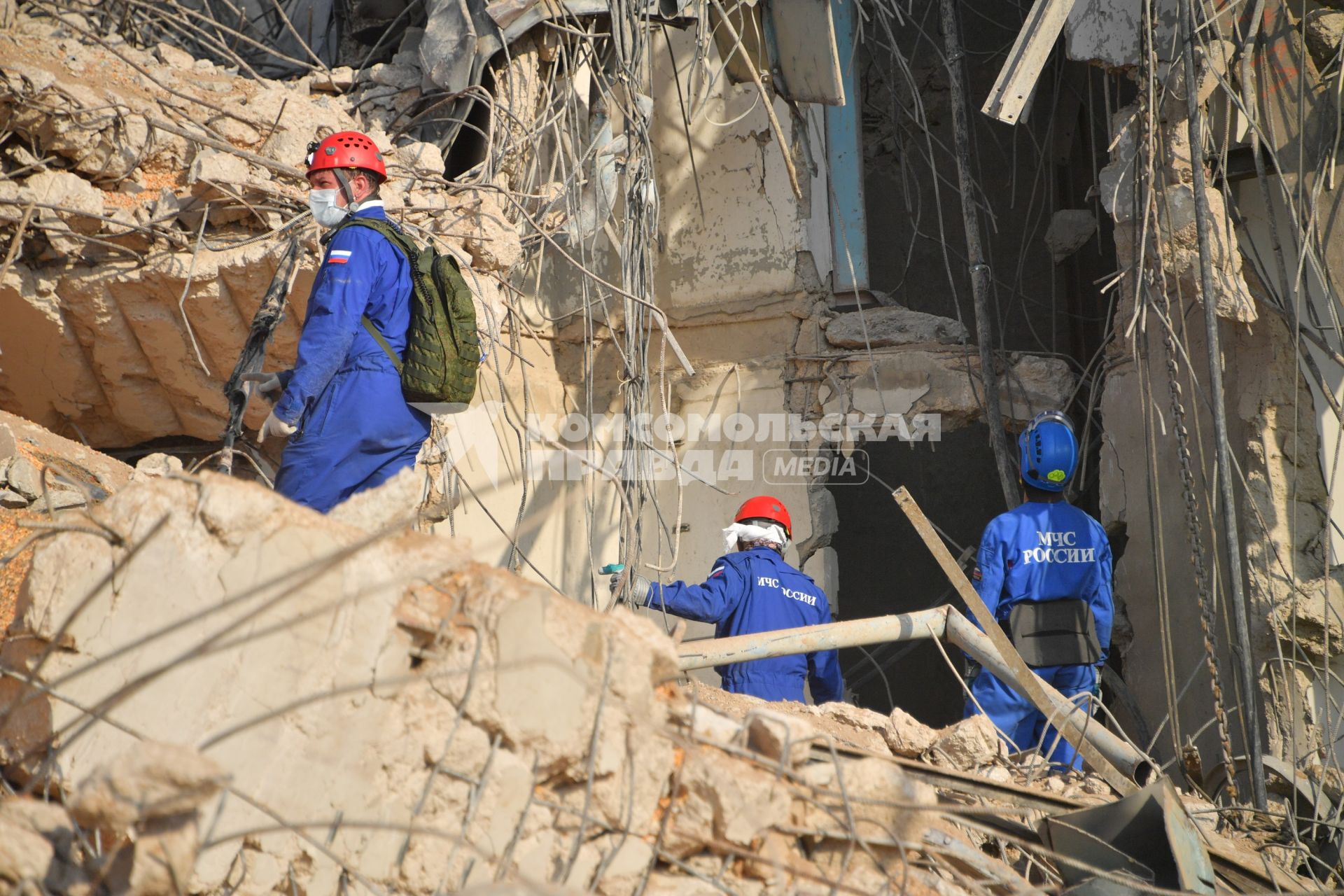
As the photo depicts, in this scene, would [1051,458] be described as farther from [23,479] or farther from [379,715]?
[23,479]

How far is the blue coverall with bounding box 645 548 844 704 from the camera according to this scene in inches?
181

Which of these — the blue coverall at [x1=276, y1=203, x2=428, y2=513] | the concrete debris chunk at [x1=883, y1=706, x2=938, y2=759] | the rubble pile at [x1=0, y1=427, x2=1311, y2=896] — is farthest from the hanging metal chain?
the blue coverall at [x1=276, y1=203, x2=428, y2=513]

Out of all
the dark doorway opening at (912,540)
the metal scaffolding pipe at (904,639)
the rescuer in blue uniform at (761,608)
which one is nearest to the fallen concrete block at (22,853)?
the metal scaffolding pipe at (904,639)

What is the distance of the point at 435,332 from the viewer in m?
3.62

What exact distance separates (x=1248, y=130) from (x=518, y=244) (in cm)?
323

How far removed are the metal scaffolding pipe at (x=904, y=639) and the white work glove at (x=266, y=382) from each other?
1.54m

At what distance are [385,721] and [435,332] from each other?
1771 millimetres

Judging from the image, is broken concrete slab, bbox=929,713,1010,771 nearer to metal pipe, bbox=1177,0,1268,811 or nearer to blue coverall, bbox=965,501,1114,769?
blue coverall, bbox=965,501,1114,769

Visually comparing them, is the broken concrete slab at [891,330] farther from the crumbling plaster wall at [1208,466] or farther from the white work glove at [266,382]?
the white work glove at [266,382]

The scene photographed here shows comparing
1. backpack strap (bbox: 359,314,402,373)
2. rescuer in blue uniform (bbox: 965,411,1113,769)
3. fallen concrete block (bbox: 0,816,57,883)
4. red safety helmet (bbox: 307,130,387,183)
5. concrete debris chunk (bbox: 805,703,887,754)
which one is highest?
red safety helmet (bbox: 307,130,387,183)

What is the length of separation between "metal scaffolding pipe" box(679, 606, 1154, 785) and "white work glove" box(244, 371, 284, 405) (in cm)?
154

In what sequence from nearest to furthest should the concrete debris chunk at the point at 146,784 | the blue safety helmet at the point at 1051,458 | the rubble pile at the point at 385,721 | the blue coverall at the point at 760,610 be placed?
the concrete debris chunk at the point at 146,784
the rubble pile at the point at 385,721
the blue coverall at the point at 760,610
the blue safety helmet at the point at 1051,458

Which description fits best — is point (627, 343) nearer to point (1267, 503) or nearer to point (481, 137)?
point (481, 137)

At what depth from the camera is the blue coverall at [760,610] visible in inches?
181
